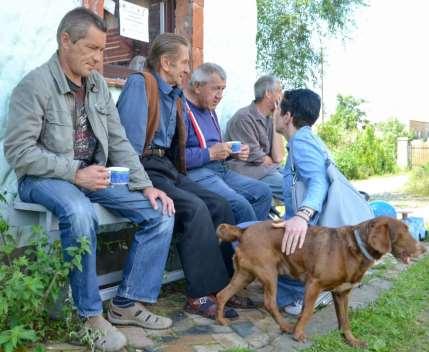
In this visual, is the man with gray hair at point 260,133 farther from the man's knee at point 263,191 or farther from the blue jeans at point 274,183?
the man's knee at point 263,191

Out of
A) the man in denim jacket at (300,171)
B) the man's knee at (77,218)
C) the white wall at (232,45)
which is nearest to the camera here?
the man's knee at (77,218)

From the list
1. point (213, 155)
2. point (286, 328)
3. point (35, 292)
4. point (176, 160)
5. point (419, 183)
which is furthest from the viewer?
point (419, 183)

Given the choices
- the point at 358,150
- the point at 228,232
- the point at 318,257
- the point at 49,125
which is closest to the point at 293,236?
the point at 318,257

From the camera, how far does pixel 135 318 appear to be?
11.8ft

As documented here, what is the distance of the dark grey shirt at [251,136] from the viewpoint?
547cm

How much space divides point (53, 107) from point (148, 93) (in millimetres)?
897

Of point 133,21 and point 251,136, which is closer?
point 133,21

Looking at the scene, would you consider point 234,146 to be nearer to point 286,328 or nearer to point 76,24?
point 286,328

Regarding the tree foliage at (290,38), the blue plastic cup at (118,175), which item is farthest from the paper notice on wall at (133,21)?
the tree foliage at (290,38)

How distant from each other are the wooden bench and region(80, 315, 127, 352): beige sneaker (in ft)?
1.67

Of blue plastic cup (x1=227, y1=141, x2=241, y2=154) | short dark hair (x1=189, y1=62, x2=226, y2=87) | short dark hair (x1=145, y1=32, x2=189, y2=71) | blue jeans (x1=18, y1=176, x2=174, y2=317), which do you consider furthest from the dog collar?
short dark hair (x1=189, y1=62, x2=226, y2=87)

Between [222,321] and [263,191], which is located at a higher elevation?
[263,191]

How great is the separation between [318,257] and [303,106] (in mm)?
1179

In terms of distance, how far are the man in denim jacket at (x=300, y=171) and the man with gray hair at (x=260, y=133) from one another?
1.13m
